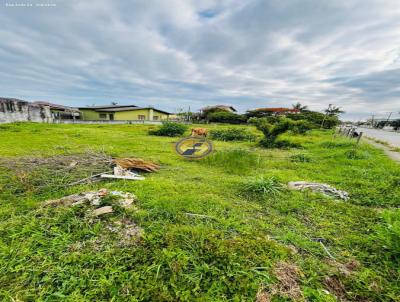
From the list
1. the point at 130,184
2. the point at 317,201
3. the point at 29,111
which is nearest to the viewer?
the point at 317,201

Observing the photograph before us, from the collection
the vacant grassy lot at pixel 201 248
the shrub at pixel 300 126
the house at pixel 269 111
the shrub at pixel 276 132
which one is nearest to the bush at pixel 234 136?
the shrub at pixel 276 132

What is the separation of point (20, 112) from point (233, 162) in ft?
62.3

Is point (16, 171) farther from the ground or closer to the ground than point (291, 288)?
farther from the ground

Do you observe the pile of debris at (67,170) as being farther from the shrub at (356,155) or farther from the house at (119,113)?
the house at (119,113)

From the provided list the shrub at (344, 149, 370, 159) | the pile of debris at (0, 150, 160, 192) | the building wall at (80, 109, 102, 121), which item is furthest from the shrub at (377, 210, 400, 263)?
the building wall at (80, 109, 102, 121)

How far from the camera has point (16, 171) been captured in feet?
12.4

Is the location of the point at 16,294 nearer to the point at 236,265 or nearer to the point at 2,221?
the point at 2,221

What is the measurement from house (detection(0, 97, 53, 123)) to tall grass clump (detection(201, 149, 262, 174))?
16676 millimetres

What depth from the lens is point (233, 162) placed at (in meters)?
5.46

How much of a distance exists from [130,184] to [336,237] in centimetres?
335

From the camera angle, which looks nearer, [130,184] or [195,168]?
[130,184]

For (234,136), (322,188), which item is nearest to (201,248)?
(322,188)

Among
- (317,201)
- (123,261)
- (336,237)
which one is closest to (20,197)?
(123,261)

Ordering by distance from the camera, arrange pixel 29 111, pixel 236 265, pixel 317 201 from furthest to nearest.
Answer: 1. pixel 29 111
2. pixel 317 201
3. pixel 236 265
